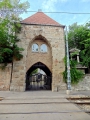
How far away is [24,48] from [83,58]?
7.66m

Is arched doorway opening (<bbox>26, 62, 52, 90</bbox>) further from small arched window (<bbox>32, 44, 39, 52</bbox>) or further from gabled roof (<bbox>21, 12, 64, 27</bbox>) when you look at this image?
gabled roof (<bbox>21, 12, 64, 27</bbox>)

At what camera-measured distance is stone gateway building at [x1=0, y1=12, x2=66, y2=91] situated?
11.9 metres

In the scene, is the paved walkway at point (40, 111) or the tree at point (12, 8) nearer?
the paved walkway at point (40, 111)

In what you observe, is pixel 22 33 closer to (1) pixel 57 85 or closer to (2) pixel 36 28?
(2) pixel 36 28

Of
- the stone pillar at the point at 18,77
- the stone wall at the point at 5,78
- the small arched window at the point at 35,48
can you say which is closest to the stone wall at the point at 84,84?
the stone pillar at the point at 18,77

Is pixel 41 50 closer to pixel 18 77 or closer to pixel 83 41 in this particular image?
pixel 18 77

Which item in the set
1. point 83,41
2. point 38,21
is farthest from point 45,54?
point 83,41

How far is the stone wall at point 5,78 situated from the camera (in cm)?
1112

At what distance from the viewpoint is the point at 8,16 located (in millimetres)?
12219

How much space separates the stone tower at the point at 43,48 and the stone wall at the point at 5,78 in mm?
643

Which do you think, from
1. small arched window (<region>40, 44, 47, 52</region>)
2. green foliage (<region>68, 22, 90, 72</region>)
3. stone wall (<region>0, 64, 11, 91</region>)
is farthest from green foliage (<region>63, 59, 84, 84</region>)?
stone wall (<region>0, 64, 11, 91</region>)

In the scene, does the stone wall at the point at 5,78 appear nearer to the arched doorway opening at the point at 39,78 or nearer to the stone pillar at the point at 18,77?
the stone pillar at the point at 18,77

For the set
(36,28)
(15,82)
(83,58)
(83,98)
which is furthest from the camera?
(83,58)

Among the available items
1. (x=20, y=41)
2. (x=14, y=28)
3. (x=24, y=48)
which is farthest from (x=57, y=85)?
(x=14, y=28)
